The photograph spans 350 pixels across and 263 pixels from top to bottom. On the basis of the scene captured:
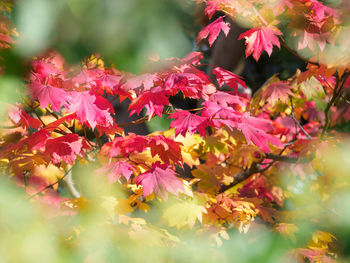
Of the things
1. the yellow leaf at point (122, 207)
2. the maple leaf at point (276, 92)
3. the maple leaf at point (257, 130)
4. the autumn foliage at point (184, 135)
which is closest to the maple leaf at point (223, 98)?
the autumn foliage at point (184, 135)

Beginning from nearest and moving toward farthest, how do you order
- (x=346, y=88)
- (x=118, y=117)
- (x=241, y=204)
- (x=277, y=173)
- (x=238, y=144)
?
(x=241, y=204)
(x=346, y=88)
(x=238, y=144)
(x=277, y=173)
(x=118, y=117)

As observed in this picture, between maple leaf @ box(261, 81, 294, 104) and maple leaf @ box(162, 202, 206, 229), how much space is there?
97 centimetres

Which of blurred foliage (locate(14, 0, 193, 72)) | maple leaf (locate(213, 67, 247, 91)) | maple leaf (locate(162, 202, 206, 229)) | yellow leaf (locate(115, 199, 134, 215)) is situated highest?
blurred foliage (locate(14, 0, 193, 72))

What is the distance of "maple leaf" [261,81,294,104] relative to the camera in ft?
7.12

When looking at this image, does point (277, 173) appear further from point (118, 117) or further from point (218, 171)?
point (118, 117)

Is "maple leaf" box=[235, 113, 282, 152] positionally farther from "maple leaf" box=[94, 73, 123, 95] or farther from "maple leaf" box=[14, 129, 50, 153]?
"maple leaf" box=[14, 129, 50, 153]

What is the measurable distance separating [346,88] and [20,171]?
7.04 ft

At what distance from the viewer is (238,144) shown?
7.89ft

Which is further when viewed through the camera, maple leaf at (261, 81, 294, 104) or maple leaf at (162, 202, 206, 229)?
maple leaf at (261, 81, 294, 104)

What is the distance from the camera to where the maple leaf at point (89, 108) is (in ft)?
4.32

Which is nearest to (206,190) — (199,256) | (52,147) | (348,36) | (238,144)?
(238,144)

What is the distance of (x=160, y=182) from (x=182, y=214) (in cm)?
33

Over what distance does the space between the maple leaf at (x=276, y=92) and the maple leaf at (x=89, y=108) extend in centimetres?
125

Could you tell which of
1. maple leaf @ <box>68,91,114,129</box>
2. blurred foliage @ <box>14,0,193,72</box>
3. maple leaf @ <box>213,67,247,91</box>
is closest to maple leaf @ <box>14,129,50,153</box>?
maple leaf @ <box>68,91,114,129</box>
